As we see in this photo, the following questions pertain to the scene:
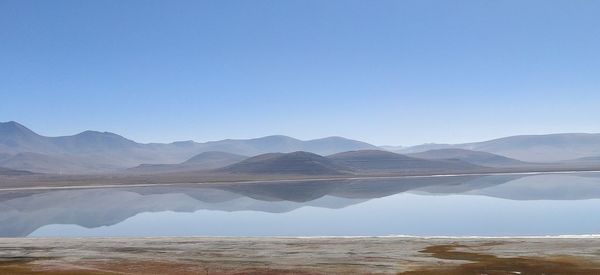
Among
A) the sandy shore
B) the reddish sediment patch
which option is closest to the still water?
the sandy shore

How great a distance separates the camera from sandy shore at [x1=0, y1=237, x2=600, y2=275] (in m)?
25.2

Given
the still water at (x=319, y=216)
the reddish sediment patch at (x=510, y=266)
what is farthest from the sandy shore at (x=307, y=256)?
the still water at (x=319, y=216)

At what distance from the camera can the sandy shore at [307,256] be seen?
82.7ft

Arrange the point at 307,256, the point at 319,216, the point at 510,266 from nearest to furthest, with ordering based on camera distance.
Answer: the point at 510,266 → the point at 307,256 → the point at 319,216

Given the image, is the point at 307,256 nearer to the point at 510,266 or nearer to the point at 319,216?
the point at 510,266

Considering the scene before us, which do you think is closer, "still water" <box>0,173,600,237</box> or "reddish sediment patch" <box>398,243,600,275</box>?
"reddish sediment patch" <box>398,243,600,275</box>

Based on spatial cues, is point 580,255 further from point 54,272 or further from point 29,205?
point 29,205

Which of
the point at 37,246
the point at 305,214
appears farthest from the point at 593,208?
the point at 37,246

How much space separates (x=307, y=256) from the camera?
95.7 feet

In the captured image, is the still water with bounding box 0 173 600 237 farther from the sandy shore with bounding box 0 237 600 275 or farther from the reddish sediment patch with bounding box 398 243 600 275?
the reddish sediment patch with bounding box 398 243 600 275

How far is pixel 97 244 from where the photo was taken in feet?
120

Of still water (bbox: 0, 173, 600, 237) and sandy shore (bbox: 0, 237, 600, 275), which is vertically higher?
still water (bbox: 0, 173, 600, 237)

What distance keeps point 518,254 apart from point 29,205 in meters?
67.2

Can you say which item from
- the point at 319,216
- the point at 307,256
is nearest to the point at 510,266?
the point at 307,256
